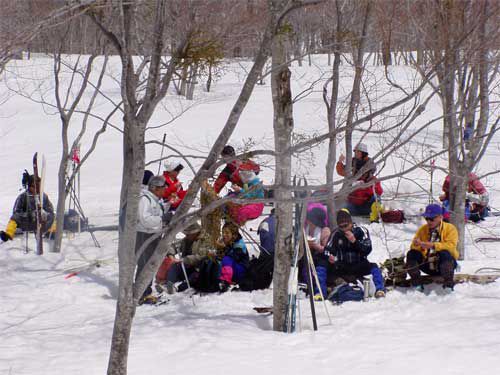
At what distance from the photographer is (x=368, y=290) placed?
881cm

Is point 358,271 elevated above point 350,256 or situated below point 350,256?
below

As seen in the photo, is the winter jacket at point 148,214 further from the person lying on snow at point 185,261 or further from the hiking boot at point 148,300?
the hiking boot at point 148,300

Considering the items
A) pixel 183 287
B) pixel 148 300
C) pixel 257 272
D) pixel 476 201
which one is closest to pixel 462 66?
pixel 257 272

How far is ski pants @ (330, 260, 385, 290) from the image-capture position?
350 inches

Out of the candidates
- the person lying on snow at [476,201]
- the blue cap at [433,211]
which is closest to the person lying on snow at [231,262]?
the blue cap at [433,211]

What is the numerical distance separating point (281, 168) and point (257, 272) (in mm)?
2433

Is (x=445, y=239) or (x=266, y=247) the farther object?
(x=266, y=247)

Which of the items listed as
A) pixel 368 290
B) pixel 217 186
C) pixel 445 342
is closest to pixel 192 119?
pixel 217 186

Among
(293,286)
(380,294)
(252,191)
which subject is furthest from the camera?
(380,294)

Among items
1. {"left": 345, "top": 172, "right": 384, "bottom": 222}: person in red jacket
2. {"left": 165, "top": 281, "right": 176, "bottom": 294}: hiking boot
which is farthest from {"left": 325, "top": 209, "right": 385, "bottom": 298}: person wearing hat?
{"left": 345, "top": 172, "right": 384, "bottom": 222}: person in red jacket

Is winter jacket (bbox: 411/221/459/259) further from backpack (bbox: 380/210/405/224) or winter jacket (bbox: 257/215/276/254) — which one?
backpack (bbox: 380/210/405/224)

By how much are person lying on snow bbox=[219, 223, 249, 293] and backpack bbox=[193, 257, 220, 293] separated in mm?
65

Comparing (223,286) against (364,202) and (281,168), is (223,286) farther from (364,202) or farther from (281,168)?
(364,202)

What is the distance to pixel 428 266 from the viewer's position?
353 inches
